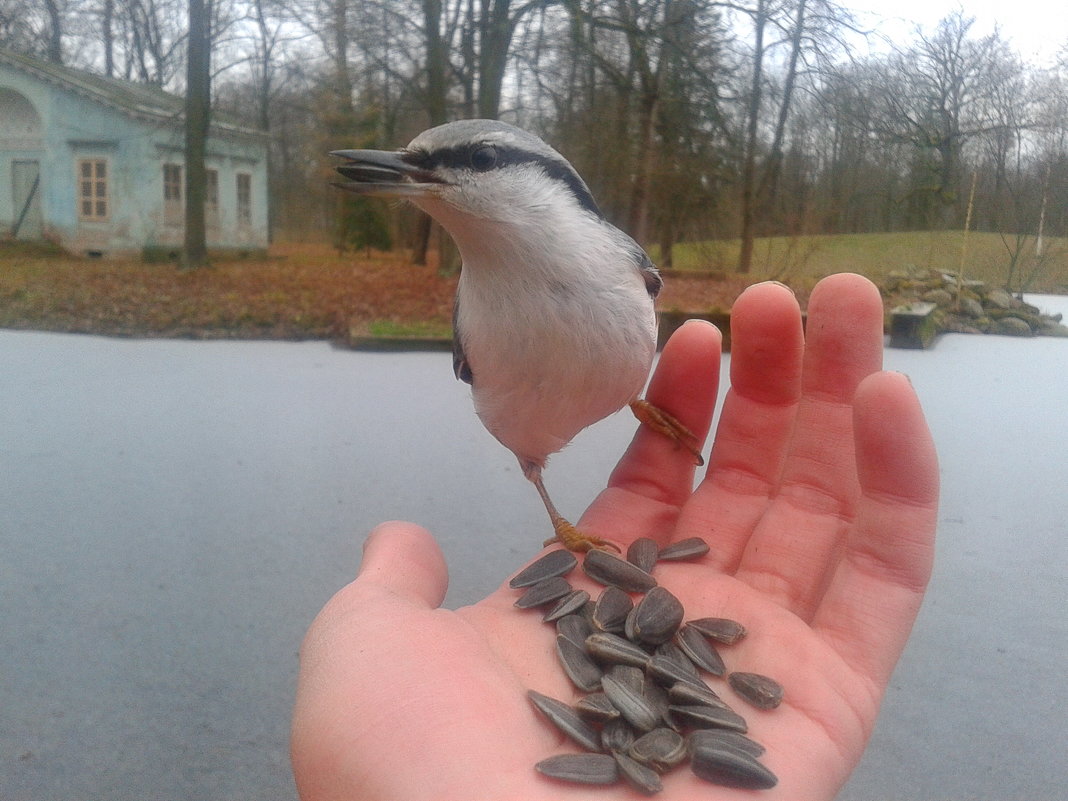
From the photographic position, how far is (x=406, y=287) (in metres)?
1.42

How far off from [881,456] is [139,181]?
1.37 m

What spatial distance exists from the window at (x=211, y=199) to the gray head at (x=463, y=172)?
0.61m

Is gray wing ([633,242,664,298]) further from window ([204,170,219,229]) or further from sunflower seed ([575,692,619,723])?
window ([204,170,219,229])

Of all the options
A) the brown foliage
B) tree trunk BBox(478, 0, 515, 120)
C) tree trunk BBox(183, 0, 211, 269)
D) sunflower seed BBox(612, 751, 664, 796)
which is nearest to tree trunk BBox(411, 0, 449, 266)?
tree trunk BBox(478, 0, 515, 120)

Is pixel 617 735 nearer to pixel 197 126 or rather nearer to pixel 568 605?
pixel 568 605

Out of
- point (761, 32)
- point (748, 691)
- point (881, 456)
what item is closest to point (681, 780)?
point (748, 691)

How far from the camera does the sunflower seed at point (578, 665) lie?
2.94ft

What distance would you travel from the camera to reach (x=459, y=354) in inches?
43.3

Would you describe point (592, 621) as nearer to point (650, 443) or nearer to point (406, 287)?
point (650, 443)

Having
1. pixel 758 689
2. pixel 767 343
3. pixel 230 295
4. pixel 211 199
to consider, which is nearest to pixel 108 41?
pixel 211 199

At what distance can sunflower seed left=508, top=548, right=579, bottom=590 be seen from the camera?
43.0 inches

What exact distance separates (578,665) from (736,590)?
31 cm

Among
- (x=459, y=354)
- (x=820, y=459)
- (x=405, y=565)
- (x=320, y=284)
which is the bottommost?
(x=405, y=565)

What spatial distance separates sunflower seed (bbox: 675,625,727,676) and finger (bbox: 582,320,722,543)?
1.04 ft
